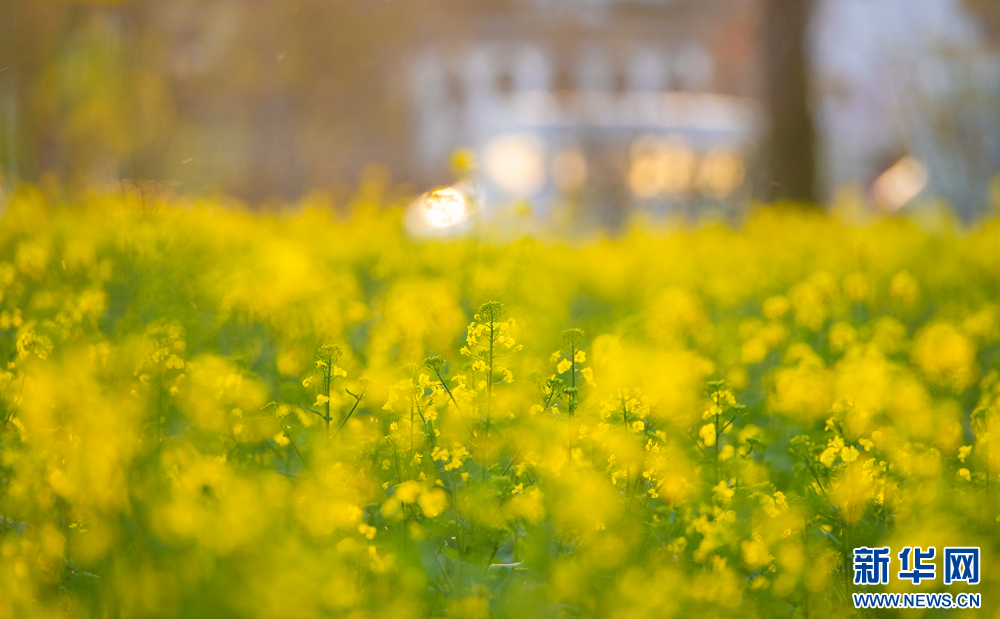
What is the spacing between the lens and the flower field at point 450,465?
4.61ft

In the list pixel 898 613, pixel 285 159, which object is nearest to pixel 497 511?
pixel 898 613

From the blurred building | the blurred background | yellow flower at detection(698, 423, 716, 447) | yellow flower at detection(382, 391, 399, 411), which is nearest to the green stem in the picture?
yellow flower at detection(382, 391, 399, 411)

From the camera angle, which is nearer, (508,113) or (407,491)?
(407,491)

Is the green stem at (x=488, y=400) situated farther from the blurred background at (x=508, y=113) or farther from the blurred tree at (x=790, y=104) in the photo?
the blurred tree at (x=790, y=104)

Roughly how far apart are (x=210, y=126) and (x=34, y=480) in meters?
19.9

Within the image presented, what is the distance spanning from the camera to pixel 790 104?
6.57 metres

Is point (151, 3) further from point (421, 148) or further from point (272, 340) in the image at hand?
point (421, 148)

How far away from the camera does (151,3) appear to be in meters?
7.50

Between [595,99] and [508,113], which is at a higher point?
[508,113]

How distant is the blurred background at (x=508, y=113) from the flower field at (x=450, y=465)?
0.85m

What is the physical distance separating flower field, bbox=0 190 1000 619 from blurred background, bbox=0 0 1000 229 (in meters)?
0.85

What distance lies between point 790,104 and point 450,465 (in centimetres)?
575

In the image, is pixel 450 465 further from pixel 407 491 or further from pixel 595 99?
pixel 595 99

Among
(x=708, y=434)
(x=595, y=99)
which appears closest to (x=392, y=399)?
(x=708, y=434)
